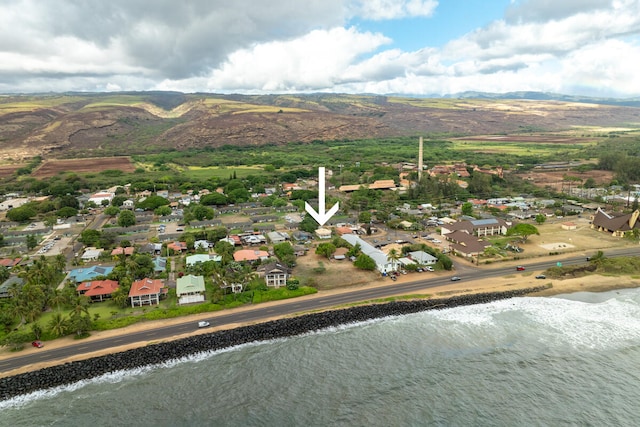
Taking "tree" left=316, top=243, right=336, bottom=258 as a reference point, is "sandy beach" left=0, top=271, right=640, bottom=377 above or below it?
below

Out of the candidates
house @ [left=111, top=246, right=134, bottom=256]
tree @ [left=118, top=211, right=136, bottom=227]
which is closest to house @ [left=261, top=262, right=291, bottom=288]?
house @ [left=111, top=246, right=134, bottom=256]

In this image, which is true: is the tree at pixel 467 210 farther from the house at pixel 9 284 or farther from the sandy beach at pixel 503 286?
the house at pixel 9 284

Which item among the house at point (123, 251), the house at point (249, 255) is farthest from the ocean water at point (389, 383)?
the house at point (123, 251)

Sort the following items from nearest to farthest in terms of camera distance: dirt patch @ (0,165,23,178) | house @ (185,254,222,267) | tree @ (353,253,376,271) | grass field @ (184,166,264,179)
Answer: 1. tree @ (353,253,376,271)
2. house @ (185,254,222,267)
3. dirt patch @ (0,165,23,178)
4. grass field @ (184,166,264,179)

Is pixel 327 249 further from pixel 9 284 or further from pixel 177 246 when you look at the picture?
pixel 9 284

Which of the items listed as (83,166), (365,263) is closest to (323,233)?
(365,263)

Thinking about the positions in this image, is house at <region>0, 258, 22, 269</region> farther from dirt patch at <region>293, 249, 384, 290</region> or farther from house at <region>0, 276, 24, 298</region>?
dirt patch at <region>293, 249, 384, 290</region>
